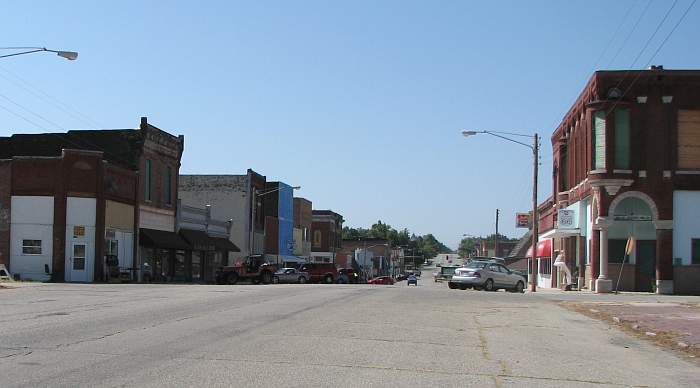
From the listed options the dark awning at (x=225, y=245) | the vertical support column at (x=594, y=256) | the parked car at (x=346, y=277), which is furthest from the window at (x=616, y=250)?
the dark awning at (x=225, y=245)

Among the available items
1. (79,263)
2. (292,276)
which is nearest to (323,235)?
(292,276)

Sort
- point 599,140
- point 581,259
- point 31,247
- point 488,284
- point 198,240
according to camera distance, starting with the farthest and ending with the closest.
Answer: point 198,240 < point 581,259 < point 599,140 < point 31,247 < point 488,284

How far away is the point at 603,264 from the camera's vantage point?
134ft

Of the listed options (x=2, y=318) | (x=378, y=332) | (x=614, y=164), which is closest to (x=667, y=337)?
(x=378, y=332)

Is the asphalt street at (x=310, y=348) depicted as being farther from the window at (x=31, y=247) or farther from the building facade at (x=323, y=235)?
the building facade at (x=323, y=235)

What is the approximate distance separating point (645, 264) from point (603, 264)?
2458mm

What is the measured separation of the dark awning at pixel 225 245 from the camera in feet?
192

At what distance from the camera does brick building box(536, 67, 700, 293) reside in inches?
1567

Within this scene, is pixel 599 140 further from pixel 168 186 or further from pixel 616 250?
pixel 168 186

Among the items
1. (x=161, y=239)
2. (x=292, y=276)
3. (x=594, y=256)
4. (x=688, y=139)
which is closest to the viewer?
(x=688, y=139)

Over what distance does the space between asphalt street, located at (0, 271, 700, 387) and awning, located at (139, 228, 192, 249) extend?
26.8 m

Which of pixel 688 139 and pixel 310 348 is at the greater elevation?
pixel 688 139

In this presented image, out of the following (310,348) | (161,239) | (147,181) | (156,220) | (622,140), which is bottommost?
(310,348)

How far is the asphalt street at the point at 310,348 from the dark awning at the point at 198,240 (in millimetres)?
33715
